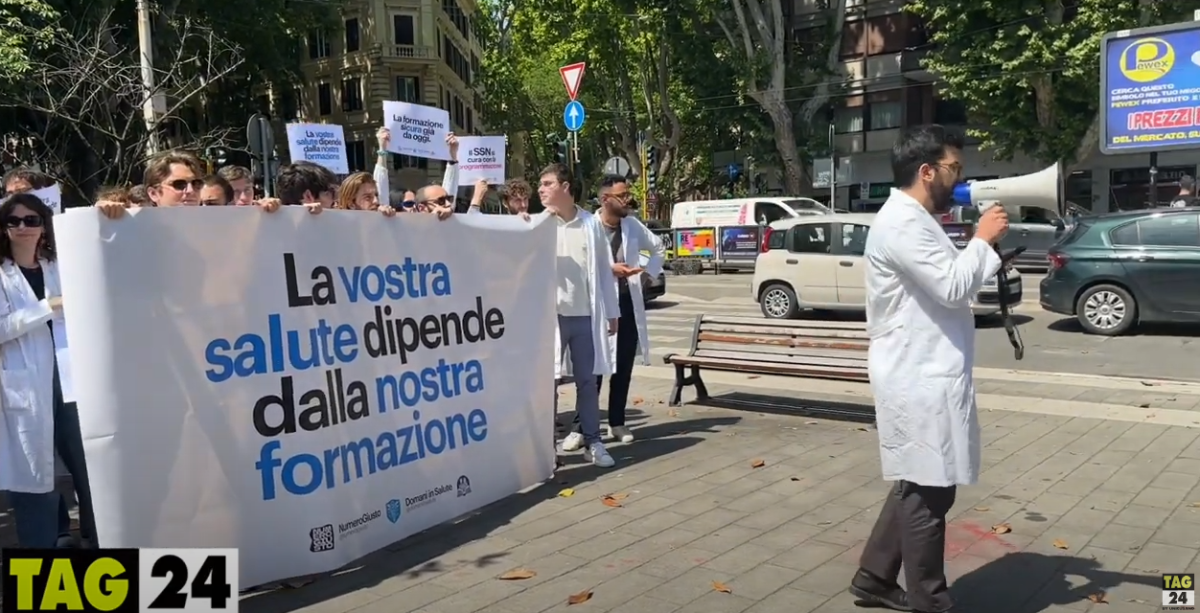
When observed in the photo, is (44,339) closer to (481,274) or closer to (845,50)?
(481,274)

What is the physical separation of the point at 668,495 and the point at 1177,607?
2.49m

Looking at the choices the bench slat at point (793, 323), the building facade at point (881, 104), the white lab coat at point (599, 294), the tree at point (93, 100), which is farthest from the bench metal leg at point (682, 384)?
the building facade at point (881, 104)

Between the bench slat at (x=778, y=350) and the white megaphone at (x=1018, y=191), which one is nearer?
the bench slat at (x=778, y=350)

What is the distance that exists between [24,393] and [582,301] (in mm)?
3091

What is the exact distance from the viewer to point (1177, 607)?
11.9 ft

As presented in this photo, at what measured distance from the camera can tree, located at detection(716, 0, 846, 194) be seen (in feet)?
108

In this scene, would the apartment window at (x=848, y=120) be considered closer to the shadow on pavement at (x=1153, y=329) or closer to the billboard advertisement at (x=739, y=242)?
the billboard advertisement at (x=739, y=242)

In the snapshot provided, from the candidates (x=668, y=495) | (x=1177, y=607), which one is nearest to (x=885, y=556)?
(x=1177, y=607)

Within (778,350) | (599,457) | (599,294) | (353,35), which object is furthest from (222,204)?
(353,35)

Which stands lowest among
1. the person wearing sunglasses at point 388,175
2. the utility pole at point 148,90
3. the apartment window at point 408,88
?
the person wearing sunglasses at point 388,175

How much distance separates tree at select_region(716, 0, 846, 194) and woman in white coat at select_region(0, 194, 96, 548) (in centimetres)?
3060

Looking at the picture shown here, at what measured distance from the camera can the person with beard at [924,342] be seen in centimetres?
328

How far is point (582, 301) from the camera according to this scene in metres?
5.88

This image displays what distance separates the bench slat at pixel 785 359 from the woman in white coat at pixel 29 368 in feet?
16.3
